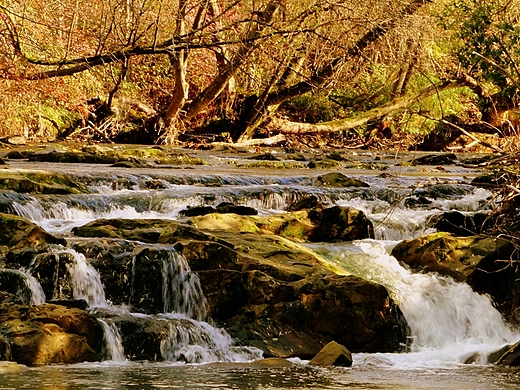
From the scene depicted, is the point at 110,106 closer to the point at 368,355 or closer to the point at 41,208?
the point at 41,208

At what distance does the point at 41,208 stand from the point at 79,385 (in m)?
5.62

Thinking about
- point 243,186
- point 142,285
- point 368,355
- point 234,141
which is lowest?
point 368,355

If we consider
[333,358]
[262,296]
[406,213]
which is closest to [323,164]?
[406,213]

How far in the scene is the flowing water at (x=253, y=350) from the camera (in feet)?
19.4

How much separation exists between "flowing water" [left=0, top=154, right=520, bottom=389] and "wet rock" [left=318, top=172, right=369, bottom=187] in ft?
0.91

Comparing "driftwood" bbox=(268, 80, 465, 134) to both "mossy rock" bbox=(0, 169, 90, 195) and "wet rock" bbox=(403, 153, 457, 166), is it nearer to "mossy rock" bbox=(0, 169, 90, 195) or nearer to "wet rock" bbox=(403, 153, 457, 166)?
"wet rock" bbox=(403, 153, 457, 166)

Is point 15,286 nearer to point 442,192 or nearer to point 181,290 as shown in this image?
point 181,290

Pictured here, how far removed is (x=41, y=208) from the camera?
10.5 metres

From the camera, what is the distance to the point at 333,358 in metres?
6.86

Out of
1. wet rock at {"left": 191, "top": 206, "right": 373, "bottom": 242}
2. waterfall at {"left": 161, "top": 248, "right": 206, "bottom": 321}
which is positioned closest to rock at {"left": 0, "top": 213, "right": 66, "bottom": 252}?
waterfall at {"left": 161, "top": 248, "right": 206, "bottom": 321}

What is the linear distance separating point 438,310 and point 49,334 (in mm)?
4383

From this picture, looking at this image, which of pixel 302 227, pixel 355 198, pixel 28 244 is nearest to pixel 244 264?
pixel 28 244

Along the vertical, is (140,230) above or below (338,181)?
below

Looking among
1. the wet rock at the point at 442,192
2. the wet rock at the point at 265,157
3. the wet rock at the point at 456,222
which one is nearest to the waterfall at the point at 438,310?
the wet rock at the point at 456,222
